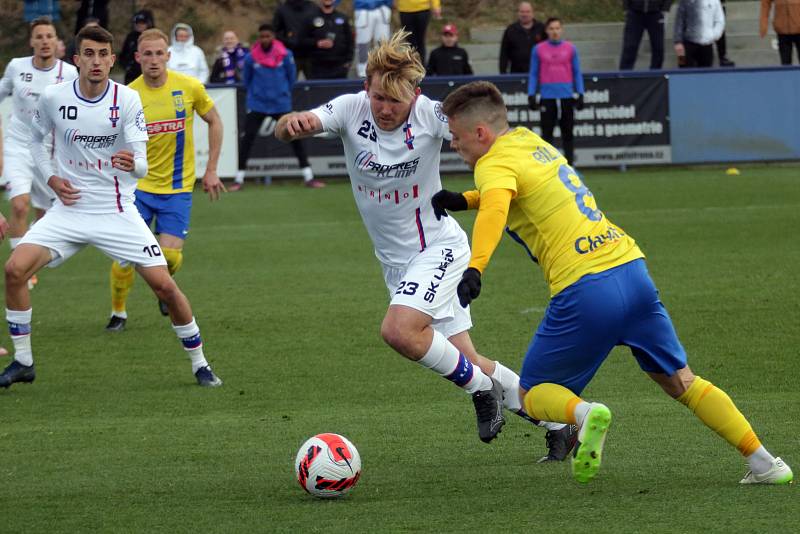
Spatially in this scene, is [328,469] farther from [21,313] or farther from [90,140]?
[90,140]

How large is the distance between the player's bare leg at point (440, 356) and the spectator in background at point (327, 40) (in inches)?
590

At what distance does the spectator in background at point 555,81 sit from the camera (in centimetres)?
1919

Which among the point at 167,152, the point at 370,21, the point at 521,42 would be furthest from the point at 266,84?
the point at 167,152

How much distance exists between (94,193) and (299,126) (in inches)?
88.0

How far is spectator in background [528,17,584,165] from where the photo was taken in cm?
1919

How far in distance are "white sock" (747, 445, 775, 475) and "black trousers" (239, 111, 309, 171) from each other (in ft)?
47.0

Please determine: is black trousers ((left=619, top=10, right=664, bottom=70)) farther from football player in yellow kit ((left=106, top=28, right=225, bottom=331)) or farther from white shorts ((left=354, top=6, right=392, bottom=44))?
football player in yellow kit ((left=106, top=28, right=225, bottom=331))

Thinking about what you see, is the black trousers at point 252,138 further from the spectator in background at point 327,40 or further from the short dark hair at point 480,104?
the short dark hair at point 480,104

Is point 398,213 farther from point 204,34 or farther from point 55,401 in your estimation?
point 204,34

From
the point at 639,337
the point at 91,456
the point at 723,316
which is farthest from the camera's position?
the point at 723,316

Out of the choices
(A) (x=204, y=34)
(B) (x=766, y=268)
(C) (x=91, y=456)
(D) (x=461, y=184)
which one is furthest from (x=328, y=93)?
(C) (x=91, y=456)

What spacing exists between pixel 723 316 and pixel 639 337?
4.65 meters

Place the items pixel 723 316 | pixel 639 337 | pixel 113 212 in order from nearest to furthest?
1. pixel 639 337
2. pixel 113 212
3. pixel 723 316

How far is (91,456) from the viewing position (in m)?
6.49
